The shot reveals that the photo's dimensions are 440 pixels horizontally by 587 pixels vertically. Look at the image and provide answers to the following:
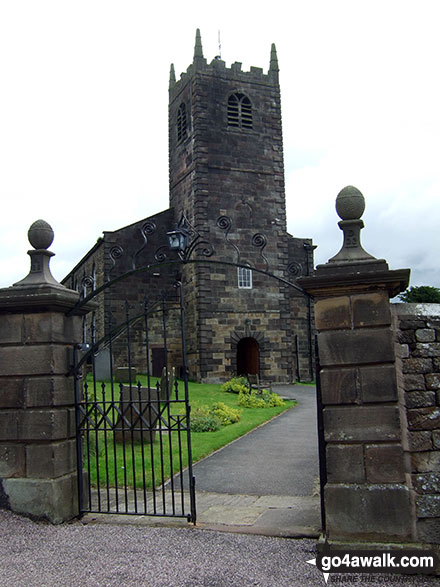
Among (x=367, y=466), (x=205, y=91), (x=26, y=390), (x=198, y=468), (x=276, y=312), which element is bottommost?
(x=198, y=468)

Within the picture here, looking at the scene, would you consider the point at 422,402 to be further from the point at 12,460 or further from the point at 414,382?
the point at 12,460

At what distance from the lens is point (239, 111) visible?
95.4 feet

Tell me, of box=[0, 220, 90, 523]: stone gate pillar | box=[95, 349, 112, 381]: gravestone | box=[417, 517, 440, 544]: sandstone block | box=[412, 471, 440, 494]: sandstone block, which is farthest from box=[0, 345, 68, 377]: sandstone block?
box=[95, 349, 112, 381]: gravestone

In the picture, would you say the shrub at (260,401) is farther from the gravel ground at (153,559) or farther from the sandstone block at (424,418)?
the sandstone block at (424,418)

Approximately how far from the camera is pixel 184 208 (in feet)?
95.9

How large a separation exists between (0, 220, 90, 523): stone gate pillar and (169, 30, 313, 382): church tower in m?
19.6

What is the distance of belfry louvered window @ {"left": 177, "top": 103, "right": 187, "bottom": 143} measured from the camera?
29.8 meters

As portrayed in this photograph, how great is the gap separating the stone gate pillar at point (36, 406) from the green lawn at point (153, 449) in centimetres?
44

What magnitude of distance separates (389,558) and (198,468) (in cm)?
517

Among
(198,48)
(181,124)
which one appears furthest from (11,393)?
(198,48)

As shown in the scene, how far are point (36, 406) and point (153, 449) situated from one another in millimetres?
4648

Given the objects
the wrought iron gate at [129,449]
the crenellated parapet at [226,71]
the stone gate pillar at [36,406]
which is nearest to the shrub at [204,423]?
the wrought iron gate at [129,449]

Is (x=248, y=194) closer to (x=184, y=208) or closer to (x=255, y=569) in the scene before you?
(x=184, y=208)

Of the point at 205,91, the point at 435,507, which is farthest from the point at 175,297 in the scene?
the point at 435,507
